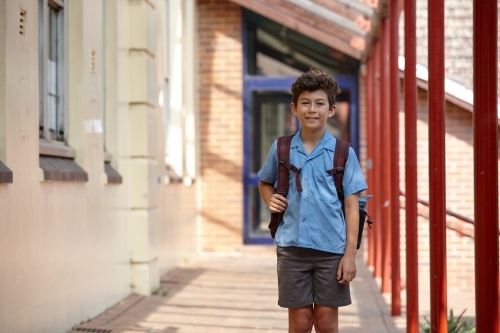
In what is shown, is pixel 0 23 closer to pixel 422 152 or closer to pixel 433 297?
pixel 433 297

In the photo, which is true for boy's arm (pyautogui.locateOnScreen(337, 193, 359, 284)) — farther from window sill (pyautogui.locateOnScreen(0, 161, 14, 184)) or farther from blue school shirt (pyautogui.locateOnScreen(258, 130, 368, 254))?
window sill (pyautogui.locateOnScreen(0, 161, 14, 184))

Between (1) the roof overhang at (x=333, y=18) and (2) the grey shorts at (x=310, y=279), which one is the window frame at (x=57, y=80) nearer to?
(2) the grey shorts at (x=310, y=279)

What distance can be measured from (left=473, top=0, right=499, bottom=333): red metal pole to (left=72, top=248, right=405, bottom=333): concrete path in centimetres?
296

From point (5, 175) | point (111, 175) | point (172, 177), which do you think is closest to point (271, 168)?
point (5, 175)

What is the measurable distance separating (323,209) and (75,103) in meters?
3.24

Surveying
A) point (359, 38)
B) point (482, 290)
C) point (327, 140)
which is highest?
point (359, 38)

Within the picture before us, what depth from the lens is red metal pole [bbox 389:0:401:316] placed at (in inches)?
284

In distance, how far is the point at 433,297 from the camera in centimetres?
478

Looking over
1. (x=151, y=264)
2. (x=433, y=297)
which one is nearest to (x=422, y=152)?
(x=151, y=264)

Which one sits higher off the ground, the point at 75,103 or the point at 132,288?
the point at 75,103

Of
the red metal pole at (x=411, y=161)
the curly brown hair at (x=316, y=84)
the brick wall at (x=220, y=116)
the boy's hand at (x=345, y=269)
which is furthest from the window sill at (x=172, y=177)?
the boy's hand at (x=345, y=269)

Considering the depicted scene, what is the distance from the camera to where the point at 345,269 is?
3764mm

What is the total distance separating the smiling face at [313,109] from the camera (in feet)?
12.7

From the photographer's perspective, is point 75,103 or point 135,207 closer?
point 75,103
